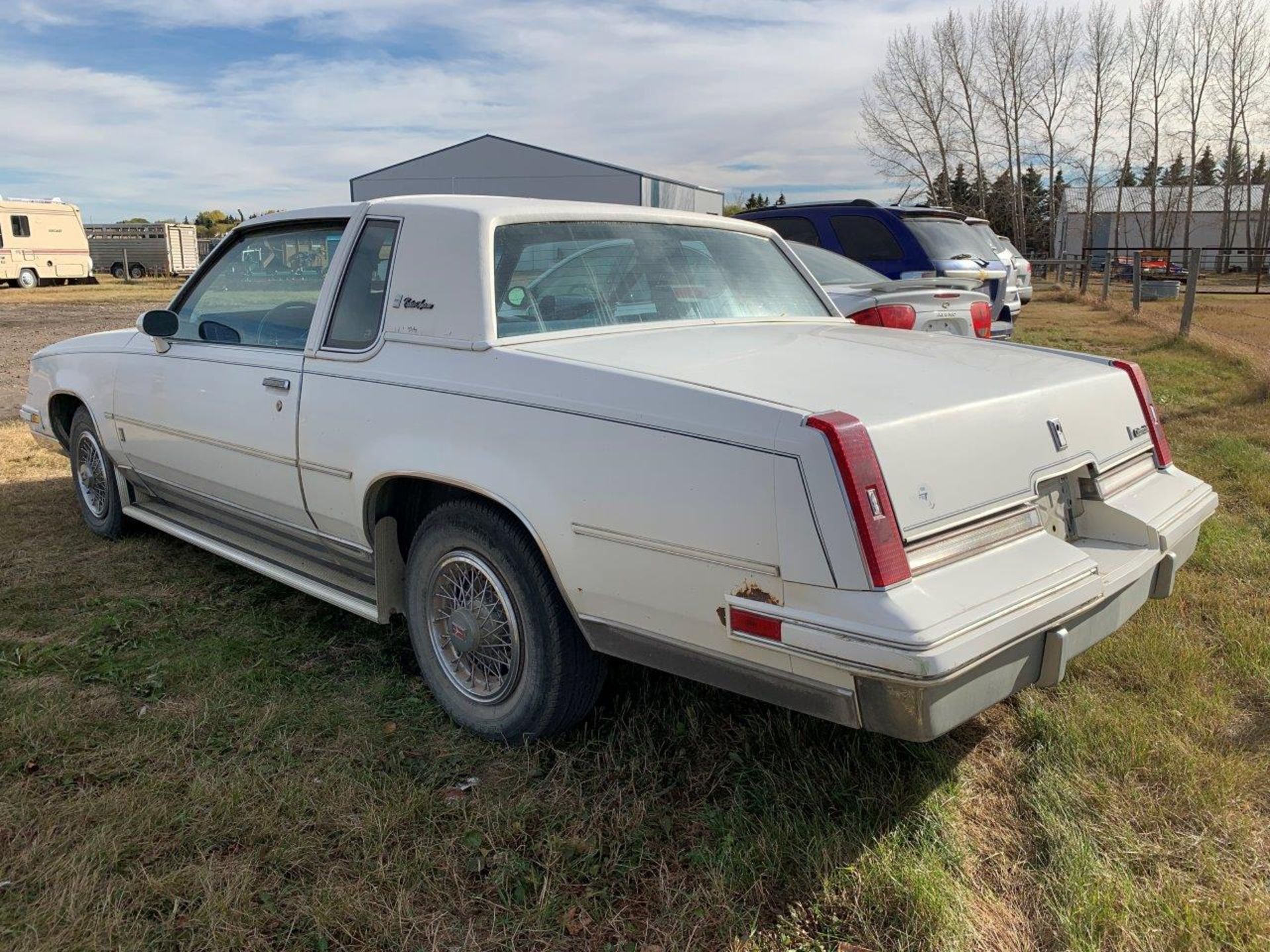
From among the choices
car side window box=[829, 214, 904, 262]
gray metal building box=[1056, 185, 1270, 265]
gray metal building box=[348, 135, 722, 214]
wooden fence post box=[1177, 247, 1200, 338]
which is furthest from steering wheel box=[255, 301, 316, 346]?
gray metal building box=[1056, 185, 1270, 265]

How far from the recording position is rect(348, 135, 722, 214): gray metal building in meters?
31.5

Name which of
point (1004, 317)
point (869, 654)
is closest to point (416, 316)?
point (869, 654)

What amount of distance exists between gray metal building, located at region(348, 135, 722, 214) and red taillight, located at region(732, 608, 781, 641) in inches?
1163

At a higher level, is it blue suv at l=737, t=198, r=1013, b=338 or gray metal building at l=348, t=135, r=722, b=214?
gray metal building at l=348, t=135, r=722, b=214

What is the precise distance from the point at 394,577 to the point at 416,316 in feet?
2.89

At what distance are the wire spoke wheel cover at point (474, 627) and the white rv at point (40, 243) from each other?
33.5 metres

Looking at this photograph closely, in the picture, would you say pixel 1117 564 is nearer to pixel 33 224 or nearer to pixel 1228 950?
pixel 1228 950

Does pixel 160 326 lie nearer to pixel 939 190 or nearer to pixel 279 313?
pixel 279 313

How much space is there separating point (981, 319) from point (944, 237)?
13.9 ft

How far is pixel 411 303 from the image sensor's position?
3.09 m

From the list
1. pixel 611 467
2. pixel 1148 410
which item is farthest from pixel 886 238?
pixel 611 467

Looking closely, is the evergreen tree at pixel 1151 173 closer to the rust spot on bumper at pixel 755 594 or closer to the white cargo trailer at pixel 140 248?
the white cargo trailer at pixel 140 248

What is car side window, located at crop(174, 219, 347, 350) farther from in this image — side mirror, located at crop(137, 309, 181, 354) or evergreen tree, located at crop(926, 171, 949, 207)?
evergreen tree, located at crop(926, 171, 949, 207)

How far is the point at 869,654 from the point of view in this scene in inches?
81.6
